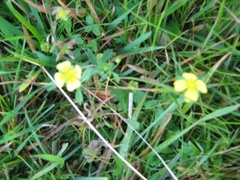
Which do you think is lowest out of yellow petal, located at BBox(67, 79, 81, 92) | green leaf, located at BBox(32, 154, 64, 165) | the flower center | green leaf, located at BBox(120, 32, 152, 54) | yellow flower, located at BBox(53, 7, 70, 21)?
green leaf, located at BBox(32, 154, 64, 165)

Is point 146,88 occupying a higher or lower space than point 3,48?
lower

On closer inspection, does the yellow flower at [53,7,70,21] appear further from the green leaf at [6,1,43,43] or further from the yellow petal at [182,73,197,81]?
the yellow petal at [182,73,197,81]

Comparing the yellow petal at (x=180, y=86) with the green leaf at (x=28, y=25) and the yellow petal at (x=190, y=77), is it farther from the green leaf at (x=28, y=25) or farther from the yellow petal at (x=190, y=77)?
the green leaf at (x=28, y=25)

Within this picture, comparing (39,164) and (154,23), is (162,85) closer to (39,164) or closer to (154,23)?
(154,23)

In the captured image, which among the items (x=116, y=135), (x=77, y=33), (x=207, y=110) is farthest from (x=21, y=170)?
(x=207, y=110)

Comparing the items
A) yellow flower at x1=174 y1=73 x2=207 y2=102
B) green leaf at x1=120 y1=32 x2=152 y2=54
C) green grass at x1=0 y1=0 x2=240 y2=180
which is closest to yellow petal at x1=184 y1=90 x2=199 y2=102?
yellow flower at x1=174 y1=73 x2=207 y2=102

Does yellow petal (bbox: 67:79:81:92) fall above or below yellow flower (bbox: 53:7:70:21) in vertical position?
below

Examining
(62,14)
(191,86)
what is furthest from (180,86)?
(62,14)

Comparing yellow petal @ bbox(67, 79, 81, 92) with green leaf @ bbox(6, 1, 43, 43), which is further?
green leaf @ bbox(6, 1, 43, 43)
